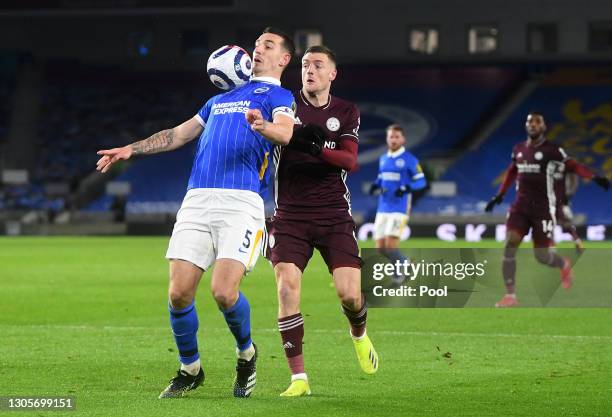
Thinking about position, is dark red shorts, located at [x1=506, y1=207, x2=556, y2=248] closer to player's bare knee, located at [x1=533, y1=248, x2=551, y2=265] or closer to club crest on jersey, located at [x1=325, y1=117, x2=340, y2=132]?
player's bare knee, located at [x1=533, y1=248, x2=551, y2=265]

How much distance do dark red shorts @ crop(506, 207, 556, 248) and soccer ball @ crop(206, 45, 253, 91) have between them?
7.73 metres

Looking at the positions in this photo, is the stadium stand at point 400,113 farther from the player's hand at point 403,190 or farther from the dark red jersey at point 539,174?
the dark red jersey at point 539,174

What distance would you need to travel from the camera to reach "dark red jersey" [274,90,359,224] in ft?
28.5

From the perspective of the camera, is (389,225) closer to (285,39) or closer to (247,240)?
(285,39)

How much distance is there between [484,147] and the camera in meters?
41.3

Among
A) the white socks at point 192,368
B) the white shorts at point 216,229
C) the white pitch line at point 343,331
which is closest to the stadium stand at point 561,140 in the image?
the white pitch line at point 343,331

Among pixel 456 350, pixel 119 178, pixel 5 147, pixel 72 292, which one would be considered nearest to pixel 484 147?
pixel 119 178

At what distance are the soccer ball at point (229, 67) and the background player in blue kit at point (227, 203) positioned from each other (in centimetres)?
5

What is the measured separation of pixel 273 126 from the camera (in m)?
7.55

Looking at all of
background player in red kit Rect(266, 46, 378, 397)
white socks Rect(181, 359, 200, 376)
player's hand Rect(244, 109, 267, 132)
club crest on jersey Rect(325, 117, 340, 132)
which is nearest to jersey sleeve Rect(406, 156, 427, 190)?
background player in red kit Rect(266, 46, 378, 397)

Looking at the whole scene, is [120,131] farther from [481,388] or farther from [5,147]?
[481,388]

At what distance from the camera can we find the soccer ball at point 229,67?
8109mm

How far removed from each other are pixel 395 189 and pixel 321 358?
8.72 m

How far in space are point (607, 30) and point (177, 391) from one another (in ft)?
114
